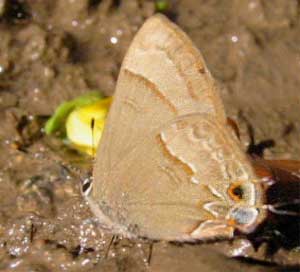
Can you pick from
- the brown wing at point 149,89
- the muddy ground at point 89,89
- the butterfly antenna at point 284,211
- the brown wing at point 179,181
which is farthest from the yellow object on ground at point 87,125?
the butterfly antenna at point 284,211

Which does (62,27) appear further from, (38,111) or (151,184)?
(151,184)

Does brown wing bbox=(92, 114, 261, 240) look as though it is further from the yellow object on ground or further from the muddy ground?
the yellow object on ground

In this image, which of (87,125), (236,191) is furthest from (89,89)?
(236,191)

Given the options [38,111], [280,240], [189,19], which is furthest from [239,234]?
[189,19]

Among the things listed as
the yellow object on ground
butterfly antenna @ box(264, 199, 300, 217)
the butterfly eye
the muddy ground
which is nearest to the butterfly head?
the butterfly eye

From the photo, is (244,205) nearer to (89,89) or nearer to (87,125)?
(87,125)

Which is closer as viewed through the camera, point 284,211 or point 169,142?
point 169,142

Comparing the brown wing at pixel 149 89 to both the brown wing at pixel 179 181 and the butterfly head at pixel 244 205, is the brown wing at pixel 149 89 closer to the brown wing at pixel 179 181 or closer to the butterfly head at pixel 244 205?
the brown wing at pixel 179 181

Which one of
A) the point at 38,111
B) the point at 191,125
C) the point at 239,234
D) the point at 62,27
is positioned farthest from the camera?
the point at 62,27
